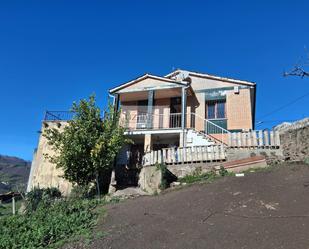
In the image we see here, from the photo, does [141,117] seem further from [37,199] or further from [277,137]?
[277,137]

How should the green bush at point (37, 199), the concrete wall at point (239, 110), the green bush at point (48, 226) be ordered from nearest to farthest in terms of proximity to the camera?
the green bush at point (48, 226) < the green bush at point (37, 199) < the concrete wall at point (239, 110)

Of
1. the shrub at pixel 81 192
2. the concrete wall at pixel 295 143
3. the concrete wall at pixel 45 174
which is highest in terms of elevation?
the concrete wall at pixel 295 143

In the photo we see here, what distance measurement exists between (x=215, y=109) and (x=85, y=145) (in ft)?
30.1

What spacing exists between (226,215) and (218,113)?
456 inches

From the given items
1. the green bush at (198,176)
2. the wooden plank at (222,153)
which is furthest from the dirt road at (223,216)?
the wooden plank at (222,153)

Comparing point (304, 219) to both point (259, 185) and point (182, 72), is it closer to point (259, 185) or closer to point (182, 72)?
point (259, 185)

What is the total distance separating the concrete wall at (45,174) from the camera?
16.6 metres

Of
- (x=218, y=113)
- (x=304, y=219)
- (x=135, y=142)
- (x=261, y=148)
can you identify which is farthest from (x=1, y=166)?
(x=304, y=219)

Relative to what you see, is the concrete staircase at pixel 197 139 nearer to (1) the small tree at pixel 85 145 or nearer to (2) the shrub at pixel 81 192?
(1) the small tree at pixel 85 145

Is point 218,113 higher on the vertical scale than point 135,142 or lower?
higher

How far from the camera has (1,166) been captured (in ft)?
195

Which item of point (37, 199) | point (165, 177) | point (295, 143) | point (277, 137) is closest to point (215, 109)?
point (277, 137)

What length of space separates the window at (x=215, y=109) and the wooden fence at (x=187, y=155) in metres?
5.13

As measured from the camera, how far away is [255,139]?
1372 cm
